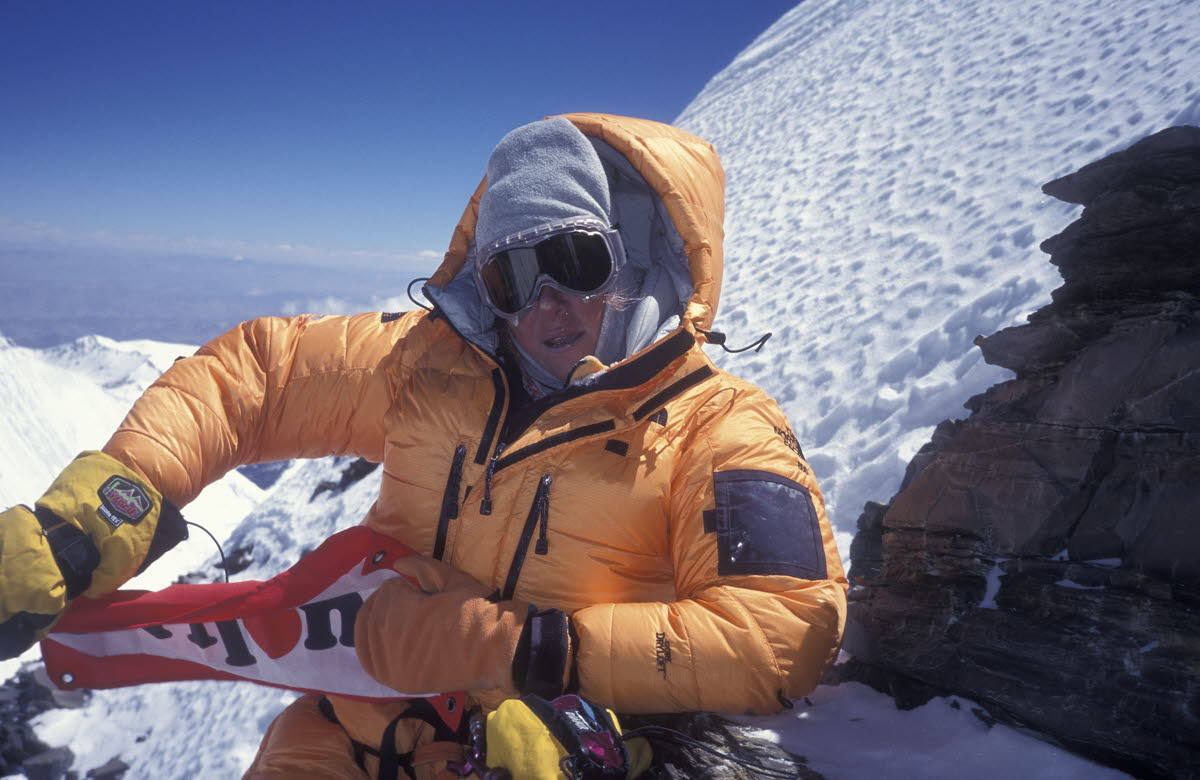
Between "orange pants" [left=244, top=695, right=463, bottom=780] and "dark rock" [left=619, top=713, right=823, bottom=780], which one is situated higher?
"dark rock" [left=619, top=713, right=823, bottom=780]

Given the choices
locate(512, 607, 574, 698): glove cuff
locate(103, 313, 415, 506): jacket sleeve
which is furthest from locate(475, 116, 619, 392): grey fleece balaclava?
locate(512, 607, 574, 698): glove cuff

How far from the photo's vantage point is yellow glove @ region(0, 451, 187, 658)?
1.86 m

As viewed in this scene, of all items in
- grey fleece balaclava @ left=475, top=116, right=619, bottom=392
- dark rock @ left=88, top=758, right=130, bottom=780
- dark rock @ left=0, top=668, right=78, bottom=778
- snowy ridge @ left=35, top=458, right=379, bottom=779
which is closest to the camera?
grey fleece balaclava @ left=475, top=116, right=619, bottom=392

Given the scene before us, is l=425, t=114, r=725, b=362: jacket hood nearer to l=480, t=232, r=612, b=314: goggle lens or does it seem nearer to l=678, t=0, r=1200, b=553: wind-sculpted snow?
l=480, t=232, r=612, b=314: goggle lens

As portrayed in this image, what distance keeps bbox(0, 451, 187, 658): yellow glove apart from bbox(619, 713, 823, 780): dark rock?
1731 mm

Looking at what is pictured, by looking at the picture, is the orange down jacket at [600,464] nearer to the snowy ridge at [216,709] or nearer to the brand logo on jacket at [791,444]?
the brand logo on jacket at [791,444]

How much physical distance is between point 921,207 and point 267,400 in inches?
307

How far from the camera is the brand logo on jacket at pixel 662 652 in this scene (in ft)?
5.57

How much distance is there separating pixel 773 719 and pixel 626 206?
2.07 meters

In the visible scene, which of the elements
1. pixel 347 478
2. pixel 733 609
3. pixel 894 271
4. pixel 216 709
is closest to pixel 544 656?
pixel 733 609

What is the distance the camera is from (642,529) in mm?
2012

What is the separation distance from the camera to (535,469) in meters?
2.07

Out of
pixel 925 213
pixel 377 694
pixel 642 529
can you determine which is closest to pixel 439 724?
pixel 377 694

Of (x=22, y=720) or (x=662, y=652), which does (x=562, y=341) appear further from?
(x=22, y=720)
